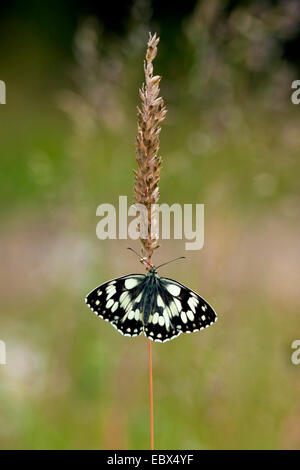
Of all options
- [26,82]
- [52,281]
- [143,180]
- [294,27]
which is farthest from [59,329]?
[26,82]

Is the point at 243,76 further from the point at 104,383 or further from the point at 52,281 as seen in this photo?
the point at 104,383

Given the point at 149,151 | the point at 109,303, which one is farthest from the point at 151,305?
the point at 149,151

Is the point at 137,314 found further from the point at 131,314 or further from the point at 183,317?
the point at 183,317

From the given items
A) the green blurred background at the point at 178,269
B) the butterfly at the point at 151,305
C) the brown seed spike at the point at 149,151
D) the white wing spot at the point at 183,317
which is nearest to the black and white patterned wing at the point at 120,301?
the butterfly at the point at 151,305

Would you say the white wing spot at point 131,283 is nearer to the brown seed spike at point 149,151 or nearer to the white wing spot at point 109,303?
the white wing spot at point 109,303

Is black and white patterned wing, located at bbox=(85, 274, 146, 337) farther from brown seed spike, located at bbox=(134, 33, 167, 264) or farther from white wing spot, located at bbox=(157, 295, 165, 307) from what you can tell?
brown seed spike, located at bbox=(134, 33, 167, 264)
